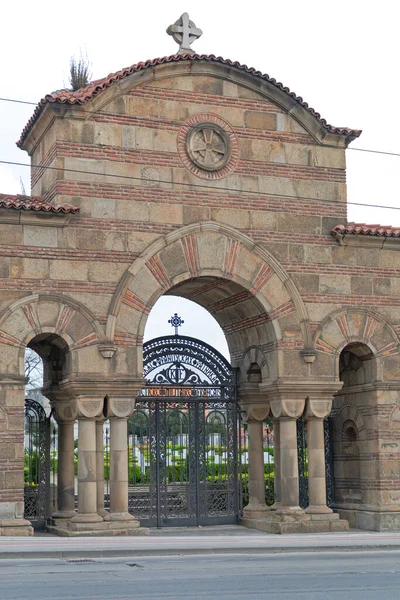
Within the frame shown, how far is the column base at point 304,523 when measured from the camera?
67.5 feet

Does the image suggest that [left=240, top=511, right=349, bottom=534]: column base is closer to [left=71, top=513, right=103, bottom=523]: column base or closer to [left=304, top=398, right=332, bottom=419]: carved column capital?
[left=304, top=398, right=332, bottom=419]: carved column capital

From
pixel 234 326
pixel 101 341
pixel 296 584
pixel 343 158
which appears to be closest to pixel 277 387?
pixel 234 326

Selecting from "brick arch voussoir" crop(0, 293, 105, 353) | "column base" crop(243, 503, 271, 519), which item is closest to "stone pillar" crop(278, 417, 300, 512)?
"column base" crop(243, 503, 271, 519)

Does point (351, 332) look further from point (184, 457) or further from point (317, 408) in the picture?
point (184, 457)

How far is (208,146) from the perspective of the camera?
21188 mm

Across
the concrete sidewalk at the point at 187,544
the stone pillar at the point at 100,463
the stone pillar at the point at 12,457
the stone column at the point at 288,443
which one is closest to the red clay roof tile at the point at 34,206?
the stone pillar at the point at 12,457

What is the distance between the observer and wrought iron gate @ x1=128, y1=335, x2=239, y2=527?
71.2 ft

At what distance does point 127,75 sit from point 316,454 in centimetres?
836

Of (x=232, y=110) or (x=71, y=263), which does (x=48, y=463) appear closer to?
(x=71, y=263)

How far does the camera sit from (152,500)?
21641 millimetres

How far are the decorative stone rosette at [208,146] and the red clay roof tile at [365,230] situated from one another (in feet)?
8.38

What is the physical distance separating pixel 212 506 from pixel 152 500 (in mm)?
1382

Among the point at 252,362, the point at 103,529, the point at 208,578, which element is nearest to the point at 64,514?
the point at 103,529

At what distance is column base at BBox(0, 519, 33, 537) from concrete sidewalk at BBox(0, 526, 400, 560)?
253 mm
